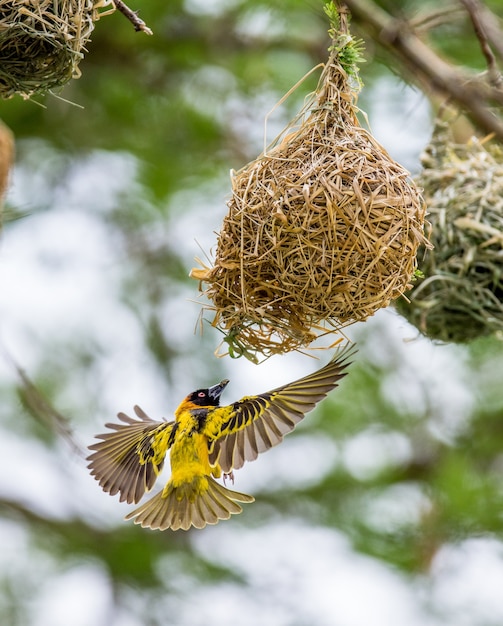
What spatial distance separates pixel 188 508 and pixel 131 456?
0.35 meters

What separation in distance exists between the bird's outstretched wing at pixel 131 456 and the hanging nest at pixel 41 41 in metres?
1.22

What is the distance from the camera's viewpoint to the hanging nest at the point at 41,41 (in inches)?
94.2

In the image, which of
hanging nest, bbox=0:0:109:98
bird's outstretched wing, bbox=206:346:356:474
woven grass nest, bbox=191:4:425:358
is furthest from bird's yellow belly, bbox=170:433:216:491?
hanging nest, bbox=0:0:109:98

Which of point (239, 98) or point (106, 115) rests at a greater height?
point (239, 98)

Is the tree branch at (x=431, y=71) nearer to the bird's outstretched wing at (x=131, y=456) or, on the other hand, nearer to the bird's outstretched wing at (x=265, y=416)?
the bird's outstretched wing at (x=265, y=416)

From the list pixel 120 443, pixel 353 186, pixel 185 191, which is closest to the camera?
pixel 353 186

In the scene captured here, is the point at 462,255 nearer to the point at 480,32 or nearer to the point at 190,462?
the point at 480,32

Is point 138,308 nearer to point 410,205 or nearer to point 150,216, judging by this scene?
point 150,216

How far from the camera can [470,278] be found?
3334 millimetres

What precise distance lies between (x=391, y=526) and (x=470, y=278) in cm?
298

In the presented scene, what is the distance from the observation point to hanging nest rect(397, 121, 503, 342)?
3311 mm

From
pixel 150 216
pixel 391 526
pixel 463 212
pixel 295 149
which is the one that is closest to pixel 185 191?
pixel 150 216

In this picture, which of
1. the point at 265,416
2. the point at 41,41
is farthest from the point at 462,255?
the point at 41,41

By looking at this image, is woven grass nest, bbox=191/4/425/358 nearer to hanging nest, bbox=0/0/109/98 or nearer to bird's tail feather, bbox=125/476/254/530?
hanging nest, bbox=0/0/109/98
